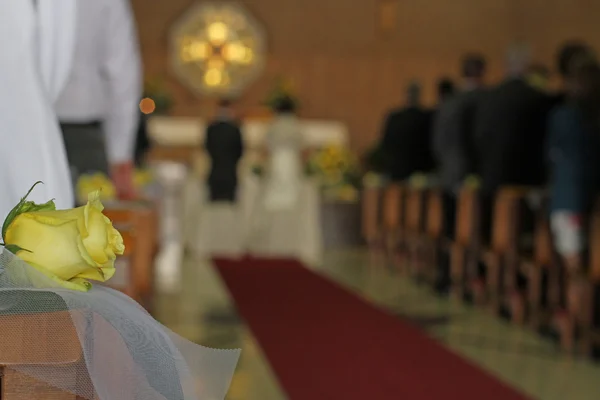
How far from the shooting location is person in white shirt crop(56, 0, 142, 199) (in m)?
3.91

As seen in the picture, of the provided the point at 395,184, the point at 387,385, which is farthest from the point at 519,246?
the point at 395,184

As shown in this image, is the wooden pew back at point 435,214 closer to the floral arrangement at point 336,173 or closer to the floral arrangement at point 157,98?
the floral arrangement at point 336,173

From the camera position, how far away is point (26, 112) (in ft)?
6.25

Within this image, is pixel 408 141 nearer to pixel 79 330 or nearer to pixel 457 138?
pixel 457 138

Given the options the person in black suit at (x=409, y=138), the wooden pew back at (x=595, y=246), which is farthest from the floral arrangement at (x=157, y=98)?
the wooden pew back at (x=595, y=246)

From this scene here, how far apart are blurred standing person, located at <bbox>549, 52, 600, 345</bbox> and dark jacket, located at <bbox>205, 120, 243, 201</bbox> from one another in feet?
19.9

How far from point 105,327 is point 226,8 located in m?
18.3

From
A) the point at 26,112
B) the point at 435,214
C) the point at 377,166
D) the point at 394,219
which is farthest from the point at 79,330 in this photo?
the point at 377,166

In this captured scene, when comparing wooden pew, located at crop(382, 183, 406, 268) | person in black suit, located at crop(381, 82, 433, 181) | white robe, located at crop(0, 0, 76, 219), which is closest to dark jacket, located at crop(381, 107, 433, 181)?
person in black suit, located at crop(381, 82, 433, 181)

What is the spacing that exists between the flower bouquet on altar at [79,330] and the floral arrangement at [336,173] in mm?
12429

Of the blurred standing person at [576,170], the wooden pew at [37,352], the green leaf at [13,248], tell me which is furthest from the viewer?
the blurred standing person at [576,170]

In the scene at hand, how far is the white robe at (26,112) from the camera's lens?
1.89 metres

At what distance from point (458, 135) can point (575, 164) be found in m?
2.85

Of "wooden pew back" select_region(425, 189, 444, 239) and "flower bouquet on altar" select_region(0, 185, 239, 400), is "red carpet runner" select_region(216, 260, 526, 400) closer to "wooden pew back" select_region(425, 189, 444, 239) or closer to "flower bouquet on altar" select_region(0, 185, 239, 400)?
"wooden pew back" select_region(425, 189, 444, 239)
